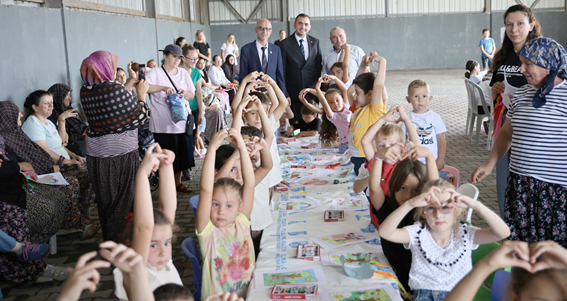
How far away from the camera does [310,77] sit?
7020 mm

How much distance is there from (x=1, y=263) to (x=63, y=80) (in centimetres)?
338

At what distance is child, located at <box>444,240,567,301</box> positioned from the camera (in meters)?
1.39

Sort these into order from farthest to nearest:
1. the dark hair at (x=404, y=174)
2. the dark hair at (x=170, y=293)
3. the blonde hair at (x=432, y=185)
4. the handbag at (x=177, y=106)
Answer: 1. the handbag at (x=177, y=106)
2. the dark hair at (x=404, y=174)
3. the blonde hair at (x=432, y=185)
4. the dark hair at (x=170, y=293)

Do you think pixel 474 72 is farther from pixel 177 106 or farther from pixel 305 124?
pixel 177 106

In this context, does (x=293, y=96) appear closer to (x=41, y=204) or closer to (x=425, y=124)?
(x=425, y=124)

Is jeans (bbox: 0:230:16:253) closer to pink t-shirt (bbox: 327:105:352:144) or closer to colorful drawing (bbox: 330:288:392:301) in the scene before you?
Result: colorful drawing (bbox: 330:288:392:301)

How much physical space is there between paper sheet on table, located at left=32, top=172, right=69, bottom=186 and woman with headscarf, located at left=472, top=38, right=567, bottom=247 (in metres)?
3.32

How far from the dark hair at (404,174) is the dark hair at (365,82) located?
1.38m

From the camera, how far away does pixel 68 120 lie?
223 inches

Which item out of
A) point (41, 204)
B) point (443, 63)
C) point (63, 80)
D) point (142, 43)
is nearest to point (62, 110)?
point (63, 80)

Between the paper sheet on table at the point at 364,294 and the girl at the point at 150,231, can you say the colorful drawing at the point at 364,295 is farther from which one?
the girl at the point at 150,231

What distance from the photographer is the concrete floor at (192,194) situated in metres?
3.56

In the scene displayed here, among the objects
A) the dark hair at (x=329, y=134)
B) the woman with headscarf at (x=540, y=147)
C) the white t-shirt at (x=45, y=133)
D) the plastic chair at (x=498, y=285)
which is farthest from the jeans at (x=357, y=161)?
the white t-shirt at (x=45, y=133)

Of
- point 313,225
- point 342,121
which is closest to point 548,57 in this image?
point 313,225
